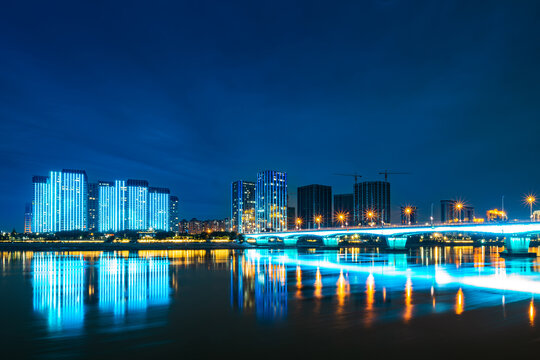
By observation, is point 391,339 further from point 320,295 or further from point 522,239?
point 522,239

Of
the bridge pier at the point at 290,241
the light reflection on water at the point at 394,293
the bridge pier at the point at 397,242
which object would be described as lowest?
the bridge pier at the point at 290,241

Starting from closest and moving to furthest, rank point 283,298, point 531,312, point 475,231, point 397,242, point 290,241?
point 531,312 < point 283,298 < point 475,231 < point 397,242 < point 290,241

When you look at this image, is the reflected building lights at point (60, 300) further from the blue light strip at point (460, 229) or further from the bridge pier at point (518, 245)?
the bridge pier at point (518, 245)

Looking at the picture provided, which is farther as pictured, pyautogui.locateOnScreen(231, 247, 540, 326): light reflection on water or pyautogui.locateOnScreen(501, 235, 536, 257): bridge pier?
pyautogui.locateOnScreen(501, 235, 536, 257): bridge pier

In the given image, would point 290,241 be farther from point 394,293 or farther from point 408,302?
point 408,302

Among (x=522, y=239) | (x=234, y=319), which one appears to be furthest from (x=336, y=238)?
(x=234, y=319)

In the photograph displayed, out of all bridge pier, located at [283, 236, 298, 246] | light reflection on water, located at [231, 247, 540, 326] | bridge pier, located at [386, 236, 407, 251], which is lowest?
bridge pier, located at [283, 236, 298, 246]

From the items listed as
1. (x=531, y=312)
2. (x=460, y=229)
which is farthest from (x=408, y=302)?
(x=460, y=229)

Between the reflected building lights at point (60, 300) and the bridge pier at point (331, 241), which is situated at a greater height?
the reflected building lights at point (60, 300)

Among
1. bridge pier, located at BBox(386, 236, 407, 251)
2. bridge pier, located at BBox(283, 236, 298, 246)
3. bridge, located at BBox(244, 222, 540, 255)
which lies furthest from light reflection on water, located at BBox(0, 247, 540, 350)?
bridge pier, located at BBox(283, 236, 298, 246)

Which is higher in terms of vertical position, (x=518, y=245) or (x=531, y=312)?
(x=531, y=312)

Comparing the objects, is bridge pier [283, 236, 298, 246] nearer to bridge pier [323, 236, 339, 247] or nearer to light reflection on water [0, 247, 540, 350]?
bridge pier [323, 236, 339, 247]

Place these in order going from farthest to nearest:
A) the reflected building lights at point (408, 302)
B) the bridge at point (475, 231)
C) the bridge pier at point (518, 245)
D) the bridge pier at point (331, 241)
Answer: the bridge pier at point (331, 241) → the bridge pier at point (518, 245) → the bridge at point (475, 231) → the reflected building lights at point (408, 302)

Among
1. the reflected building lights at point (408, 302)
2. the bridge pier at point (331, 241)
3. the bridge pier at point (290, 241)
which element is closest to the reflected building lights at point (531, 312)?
the reflected building lights at point (408, 302)
